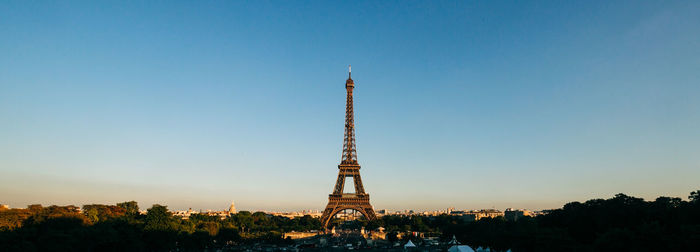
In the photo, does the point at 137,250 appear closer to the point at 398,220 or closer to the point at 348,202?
the point at 348,202

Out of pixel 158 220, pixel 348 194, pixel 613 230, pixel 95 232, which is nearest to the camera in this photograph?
pixel 613 230

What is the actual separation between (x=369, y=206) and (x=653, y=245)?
2686 inches

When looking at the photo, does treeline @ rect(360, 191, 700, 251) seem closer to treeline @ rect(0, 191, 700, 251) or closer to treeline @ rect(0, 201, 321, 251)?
treeline @ rect(0, 191, 700, 251)

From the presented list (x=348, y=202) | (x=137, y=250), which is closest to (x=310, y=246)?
(x=348, y=202)

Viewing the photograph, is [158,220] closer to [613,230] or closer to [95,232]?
[95,232]

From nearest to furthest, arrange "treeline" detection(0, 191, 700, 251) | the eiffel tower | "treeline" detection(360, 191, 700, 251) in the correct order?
1. "treeline" detection(360, 191, 700, 251)
2. "treeline" detection(0, 191, 700, 251)
3. the eiffel tower

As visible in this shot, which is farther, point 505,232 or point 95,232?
point 505,232

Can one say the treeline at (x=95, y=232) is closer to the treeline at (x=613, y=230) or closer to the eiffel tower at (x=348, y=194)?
the eiffel tower at (x=348, y=194)

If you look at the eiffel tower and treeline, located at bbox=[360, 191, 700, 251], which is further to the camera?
the eiffel tower

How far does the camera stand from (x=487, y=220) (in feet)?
278

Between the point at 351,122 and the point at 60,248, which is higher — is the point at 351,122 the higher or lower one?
the higher one

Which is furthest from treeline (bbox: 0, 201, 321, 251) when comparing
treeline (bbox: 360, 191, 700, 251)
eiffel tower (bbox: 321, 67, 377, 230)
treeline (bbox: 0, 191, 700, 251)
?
treeline (bbox: 360, 191, 700, 251)

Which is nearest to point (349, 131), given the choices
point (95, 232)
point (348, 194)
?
point (348, 194)

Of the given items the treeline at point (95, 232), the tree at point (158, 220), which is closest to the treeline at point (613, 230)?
the treeline at point (95, 232)
